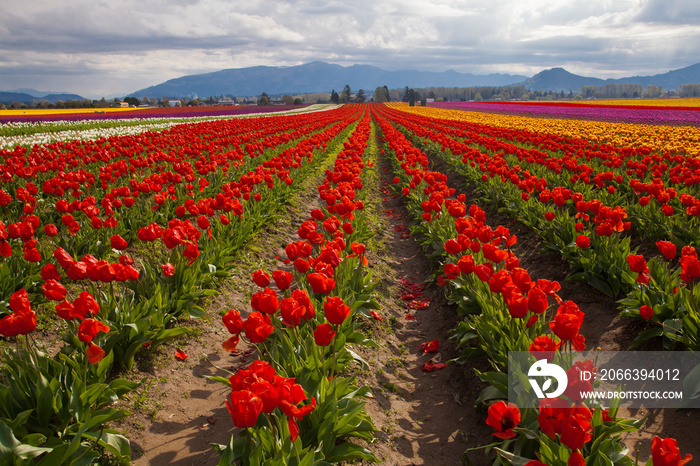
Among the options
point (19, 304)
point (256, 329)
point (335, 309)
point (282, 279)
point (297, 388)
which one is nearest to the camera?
point (297, 388)

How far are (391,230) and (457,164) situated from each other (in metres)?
6.57

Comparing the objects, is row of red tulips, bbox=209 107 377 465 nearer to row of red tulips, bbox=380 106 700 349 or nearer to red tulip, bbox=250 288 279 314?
red tulip, bbox=250 288 279 314

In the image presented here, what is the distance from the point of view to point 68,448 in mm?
2719

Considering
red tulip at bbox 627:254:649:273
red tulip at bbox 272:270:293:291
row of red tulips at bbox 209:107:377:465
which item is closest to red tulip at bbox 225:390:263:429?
row of red tulips at bbox 209:107:377:465

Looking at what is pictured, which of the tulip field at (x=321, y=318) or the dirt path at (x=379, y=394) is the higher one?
the tulip field at (x=321, y=318)

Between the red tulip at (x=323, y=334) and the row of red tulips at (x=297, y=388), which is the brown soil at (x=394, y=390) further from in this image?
the red tulip at (x=323, y=334)

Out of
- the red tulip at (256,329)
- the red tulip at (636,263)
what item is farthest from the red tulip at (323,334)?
the red tulip at (636,263)

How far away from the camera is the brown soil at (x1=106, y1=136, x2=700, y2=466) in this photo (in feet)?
11.9

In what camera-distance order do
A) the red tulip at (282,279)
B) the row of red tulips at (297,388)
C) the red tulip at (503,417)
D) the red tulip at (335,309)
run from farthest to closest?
the red tulip at (282,279), the red tulip at (335,309), the red tulip at (503,417), the row of red tulips at (297,388)

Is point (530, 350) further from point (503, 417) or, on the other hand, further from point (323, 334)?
point (323, 334)

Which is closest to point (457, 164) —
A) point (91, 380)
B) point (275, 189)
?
point (275, 189)

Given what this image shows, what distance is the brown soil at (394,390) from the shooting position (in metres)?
3.63

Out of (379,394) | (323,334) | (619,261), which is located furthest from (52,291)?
(619,261)

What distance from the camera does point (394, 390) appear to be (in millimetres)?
4535
